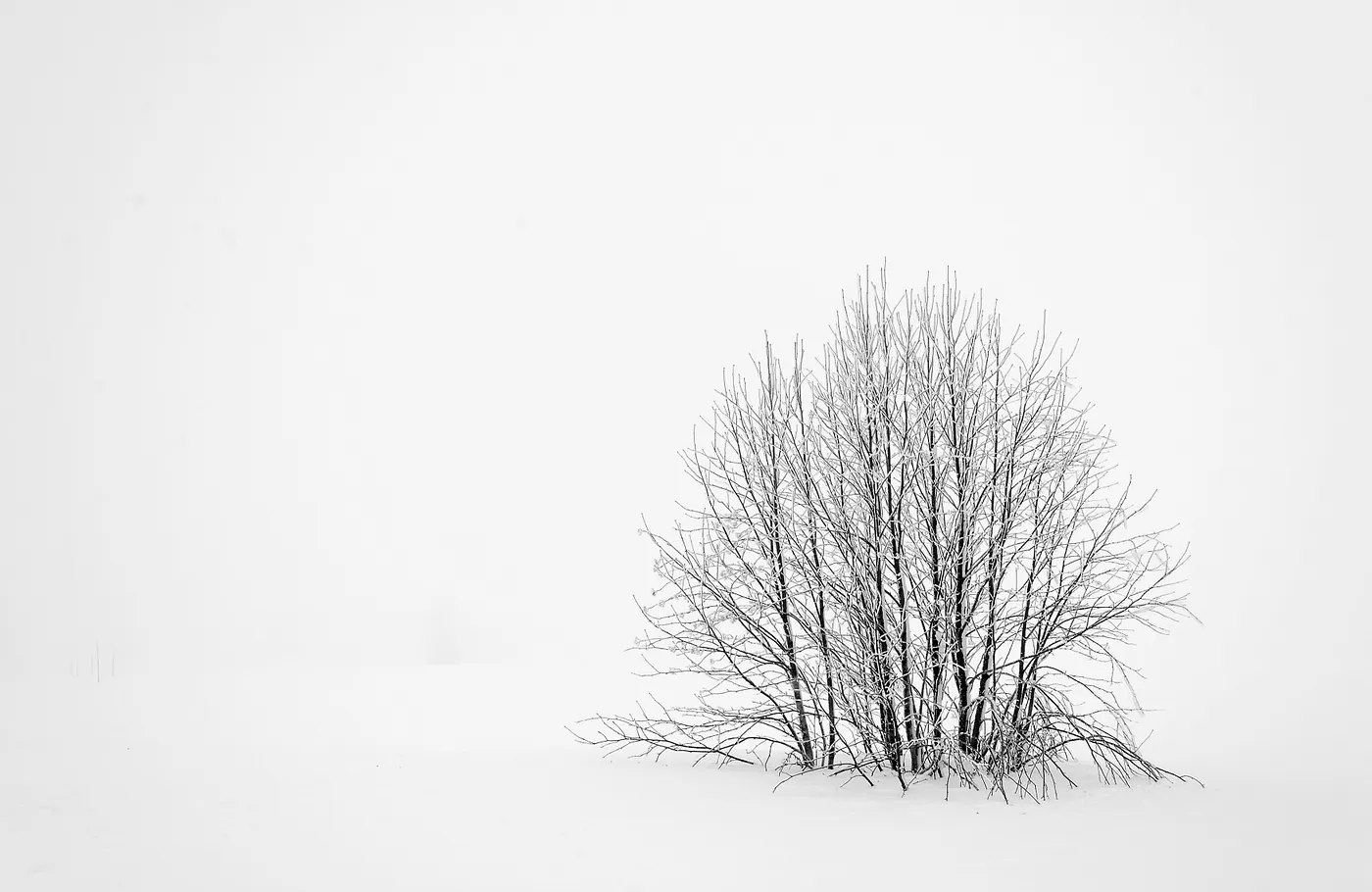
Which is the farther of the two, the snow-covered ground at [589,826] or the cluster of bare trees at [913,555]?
the cluster of bare trees at [913,555]

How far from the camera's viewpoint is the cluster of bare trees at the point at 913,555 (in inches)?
345

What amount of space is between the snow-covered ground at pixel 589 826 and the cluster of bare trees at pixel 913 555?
0.72m

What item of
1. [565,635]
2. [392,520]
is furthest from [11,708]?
[392,520]

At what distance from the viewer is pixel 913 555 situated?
28.9 feet

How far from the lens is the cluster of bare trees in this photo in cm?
876

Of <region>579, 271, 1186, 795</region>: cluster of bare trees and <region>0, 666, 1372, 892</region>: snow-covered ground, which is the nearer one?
<region>0, 666, 1372, 892</region>: snow-covered ground

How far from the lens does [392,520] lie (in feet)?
415

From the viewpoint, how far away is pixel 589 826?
7234mm

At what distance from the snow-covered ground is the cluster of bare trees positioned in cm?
72

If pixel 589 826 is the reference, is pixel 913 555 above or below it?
above

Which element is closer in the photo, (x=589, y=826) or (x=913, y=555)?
(x=589, y=826)

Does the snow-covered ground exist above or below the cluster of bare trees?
below

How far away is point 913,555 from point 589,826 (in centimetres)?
389

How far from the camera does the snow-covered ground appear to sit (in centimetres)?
627
